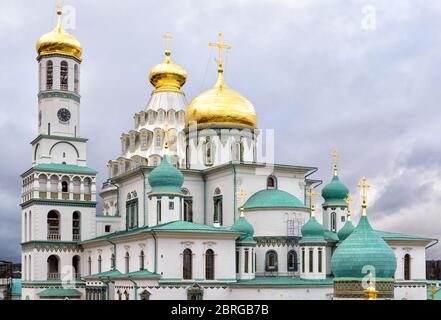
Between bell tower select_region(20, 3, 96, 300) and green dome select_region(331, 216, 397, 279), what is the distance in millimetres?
21718

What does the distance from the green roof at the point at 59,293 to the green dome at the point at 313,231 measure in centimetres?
1450

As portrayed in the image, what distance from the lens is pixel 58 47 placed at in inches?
1724

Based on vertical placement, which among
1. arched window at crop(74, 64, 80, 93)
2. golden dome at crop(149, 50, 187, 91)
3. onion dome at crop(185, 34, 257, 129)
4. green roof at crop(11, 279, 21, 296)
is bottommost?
green roof at crop(11, 279, 21, 296)

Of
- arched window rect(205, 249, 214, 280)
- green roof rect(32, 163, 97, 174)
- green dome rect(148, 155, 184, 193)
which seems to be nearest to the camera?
arched window rect(205, 249, 214, 280)

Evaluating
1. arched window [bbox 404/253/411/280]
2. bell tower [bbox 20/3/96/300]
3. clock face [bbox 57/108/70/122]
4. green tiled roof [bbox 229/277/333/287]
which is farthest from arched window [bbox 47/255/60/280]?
arched window [bbox 404/253/411/280]

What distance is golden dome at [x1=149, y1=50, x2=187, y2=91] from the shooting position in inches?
2068

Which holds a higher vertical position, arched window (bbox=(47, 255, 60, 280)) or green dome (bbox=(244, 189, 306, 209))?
green dome (bbox=(244, 189, 306, 209))

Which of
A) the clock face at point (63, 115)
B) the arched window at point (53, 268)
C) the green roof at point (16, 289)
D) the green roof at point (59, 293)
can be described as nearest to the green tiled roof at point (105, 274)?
the green roof at point (59, 293)

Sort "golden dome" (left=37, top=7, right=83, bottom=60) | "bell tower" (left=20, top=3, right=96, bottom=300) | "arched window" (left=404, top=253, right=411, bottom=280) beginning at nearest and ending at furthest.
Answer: "arched window" (left=404, top=253, right=411, bottom=280), "bell tower" (left=20, top=3, right=96, bottom=300), "golden dome" (left=37, top=7, right=83, bottom=60)

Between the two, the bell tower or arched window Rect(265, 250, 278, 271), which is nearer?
arched window Rect(265, 250, 278, 271)

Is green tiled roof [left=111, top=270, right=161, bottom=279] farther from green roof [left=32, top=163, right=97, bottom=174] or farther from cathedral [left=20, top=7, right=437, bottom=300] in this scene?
green roof [left=32, top=163, right=97, bottom=174]

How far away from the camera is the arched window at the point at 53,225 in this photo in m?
42.8

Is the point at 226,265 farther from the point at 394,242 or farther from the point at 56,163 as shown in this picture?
the point at 56,163
